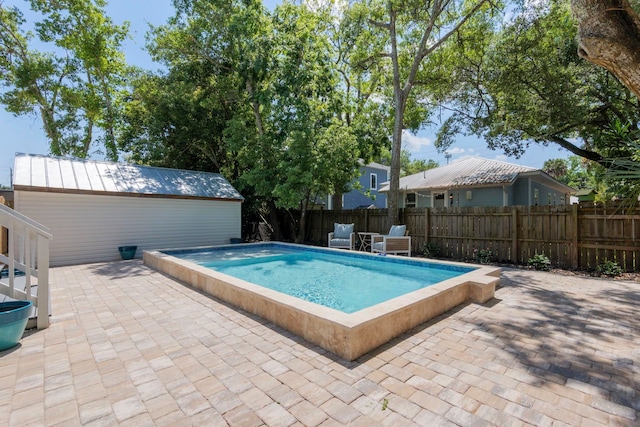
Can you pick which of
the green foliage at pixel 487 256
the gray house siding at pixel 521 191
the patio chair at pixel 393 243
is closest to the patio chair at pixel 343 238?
the patio chair at pixel 393 243

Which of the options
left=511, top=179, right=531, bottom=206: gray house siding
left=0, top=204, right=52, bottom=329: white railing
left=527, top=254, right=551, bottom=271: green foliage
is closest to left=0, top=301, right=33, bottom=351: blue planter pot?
left=0, top=204, right=52, bottom=329: white railing

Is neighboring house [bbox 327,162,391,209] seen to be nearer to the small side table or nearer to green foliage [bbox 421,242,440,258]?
the small side table

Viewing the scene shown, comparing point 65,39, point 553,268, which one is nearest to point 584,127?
point 553,268

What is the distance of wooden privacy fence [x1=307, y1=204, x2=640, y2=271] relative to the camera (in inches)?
267

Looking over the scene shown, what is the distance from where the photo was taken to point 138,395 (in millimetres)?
2281

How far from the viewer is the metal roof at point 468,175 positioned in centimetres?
1430

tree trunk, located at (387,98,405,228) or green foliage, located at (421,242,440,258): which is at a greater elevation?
tree trunk, located at (387,98,405,228)

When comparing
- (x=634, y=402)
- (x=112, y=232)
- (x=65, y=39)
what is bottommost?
(x=634, y=402)

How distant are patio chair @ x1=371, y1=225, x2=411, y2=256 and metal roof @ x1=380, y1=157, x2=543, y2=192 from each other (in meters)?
7.22

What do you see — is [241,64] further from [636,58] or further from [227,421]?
[227,421]

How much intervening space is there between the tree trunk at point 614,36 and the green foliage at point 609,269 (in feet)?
15.5

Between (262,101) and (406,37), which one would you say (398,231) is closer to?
(262,101)

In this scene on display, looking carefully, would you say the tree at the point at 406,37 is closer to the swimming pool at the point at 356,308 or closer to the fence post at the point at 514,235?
the fence post at the point at 514,235

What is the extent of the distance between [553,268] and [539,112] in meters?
5.23
